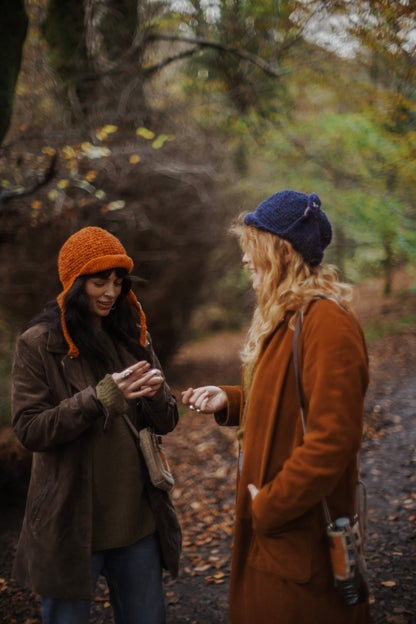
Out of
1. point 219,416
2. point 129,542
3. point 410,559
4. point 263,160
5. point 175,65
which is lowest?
point 410,559

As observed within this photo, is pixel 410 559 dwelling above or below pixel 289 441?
below

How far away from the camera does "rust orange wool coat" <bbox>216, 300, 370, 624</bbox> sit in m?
1.69

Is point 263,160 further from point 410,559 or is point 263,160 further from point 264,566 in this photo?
point 264,566

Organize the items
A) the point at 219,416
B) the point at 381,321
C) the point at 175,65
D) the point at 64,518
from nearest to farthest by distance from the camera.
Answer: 1. the point at 64,518
2. the point at 219,416
3. the point at 175,65
4. the point at 381,321

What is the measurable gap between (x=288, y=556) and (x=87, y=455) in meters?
1.00

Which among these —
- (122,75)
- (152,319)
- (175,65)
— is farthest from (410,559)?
(175,65)

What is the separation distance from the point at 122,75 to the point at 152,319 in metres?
3.91

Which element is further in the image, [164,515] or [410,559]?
[410,559]

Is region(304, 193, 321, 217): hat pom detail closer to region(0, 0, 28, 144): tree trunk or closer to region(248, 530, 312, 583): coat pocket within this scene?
region(248, 530, 312, 583): coat pocket

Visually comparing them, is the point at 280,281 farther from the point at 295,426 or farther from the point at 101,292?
the point at 101,292

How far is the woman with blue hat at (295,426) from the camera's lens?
1.70 m

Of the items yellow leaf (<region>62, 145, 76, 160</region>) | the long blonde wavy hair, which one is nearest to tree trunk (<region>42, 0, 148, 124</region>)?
yellow leaf (<region>62, 145, 76, 160</region>)

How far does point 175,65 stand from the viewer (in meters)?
10.9

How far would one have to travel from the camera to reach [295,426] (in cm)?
185
